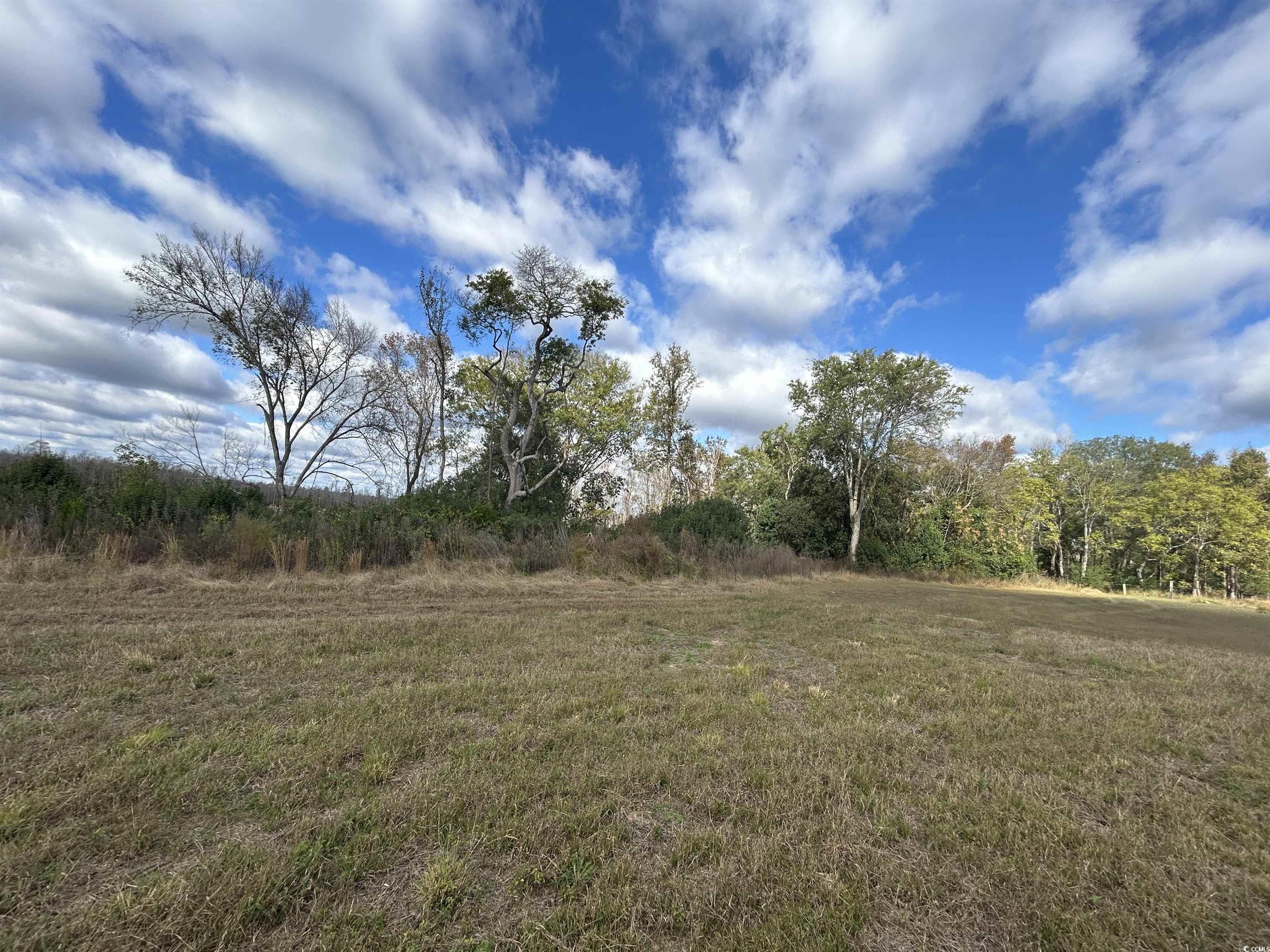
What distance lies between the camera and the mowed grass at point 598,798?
6.31 feet

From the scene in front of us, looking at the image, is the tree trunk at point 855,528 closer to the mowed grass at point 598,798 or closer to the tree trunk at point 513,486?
the tree trunk at point 513,486

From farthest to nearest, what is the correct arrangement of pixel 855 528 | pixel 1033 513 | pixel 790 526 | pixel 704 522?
pixel 1033 513 < pixel 855 528 < pixel 790 526 < pixel 704 522

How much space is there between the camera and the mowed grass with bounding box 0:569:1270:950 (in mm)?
1925

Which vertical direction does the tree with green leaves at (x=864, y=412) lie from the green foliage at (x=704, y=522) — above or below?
above

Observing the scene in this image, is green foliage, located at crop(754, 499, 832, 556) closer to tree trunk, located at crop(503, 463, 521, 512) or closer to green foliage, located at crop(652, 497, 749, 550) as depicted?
green foliage, located at crop(652, 497, 749, 550)

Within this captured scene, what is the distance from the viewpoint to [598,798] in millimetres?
2719

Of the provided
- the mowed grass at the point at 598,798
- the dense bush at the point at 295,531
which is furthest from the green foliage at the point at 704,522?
the mowed grass at the point at 598,798

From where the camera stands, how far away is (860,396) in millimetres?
24828

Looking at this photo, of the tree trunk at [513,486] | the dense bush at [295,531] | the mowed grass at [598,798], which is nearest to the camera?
the mowed grass at [598,798]

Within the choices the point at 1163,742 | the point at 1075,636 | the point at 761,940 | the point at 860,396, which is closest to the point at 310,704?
the point at 761,940

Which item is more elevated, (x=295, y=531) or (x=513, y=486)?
(x=513, y=486)

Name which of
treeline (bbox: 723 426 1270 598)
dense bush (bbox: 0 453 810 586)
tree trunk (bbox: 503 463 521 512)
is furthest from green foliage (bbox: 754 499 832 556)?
tree trunk (bbox: 503 463 521 512)

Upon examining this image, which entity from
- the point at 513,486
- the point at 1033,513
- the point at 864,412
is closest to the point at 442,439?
the point at 513,486

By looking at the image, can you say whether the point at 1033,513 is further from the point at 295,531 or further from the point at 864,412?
the point at 295,531
